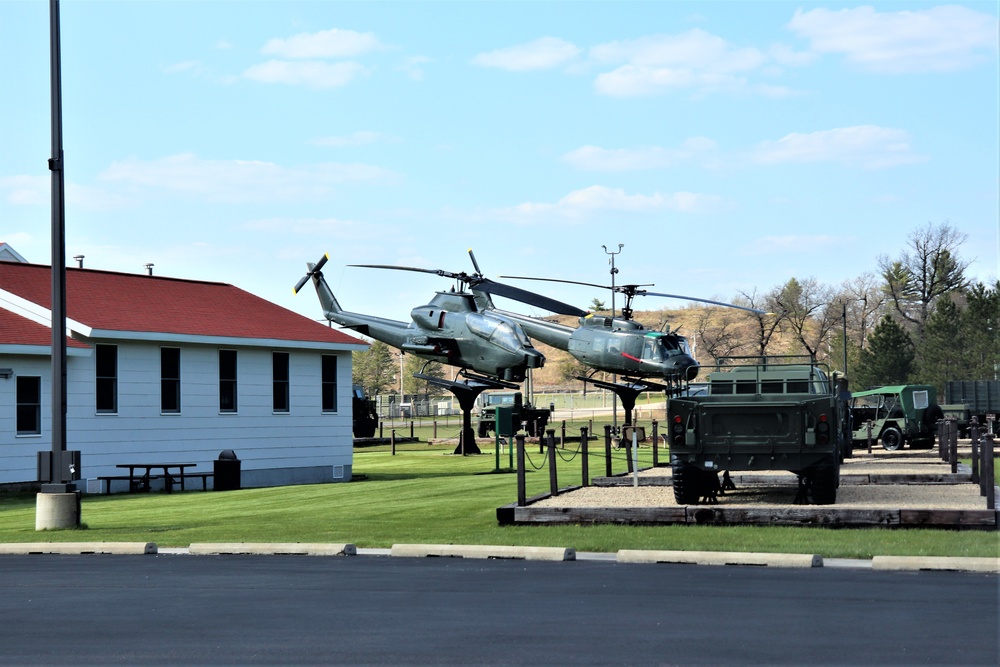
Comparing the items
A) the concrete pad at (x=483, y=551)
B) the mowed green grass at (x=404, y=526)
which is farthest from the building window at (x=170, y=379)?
the concrete pad at (x=483, y=551)

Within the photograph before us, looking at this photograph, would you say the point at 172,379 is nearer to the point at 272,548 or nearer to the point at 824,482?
the point at 272,548

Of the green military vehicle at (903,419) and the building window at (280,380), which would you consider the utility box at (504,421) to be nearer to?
the building window at (280,380)

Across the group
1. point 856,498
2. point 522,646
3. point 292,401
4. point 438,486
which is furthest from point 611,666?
point 292,401

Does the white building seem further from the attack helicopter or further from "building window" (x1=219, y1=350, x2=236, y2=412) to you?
the attack helicopter

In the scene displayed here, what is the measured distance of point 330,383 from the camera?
35.8m

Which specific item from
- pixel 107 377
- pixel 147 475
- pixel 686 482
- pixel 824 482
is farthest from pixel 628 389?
pixel 824 482

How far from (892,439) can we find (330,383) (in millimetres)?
17899

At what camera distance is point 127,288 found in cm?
3384

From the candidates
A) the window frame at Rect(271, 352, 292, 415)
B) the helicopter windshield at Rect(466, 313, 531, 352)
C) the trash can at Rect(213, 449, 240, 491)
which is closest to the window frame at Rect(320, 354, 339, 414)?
the window frame at Rect(271, 352, 292, 415)

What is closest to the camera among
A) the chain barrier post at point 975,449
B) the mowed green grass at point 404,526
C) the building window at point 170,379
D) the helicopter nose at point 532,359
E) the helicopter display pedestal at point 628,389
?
the mowed green grass at point 404,526

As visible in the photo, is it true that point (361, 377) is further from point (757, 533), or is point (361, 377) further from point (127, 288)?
point (757, 533)

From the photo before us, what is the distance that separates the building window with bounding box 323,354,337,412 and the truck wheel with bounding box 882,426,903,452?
17.6 metres

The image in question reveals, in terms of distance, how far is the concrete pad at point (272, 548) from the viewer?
14.5 m

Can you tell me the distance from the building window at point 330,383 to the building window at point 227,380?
3600mm
